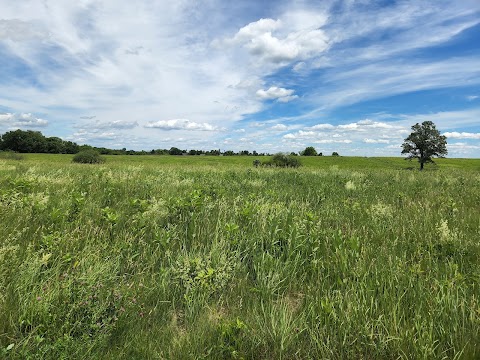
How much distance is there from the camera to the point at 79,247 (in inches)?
167

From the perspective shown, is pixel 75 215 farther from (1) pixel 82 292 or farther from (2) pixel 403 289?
(2) pixel 403 289

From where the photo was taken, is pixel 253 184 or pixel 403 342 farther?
pixel 253 184

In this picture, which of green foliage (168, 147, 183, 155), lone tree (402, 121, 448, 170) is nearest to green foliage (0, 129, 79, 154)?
green foliage (168, 147, 183, 155)

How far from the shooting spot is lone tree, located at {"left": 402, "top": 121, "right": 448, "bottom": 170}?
61.1 meters

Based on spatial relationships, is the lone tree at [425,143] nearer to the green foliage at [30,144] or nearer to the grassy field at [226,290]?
the grassy field at [226,290]

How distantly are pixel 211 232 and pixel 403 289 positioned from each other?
3.11 meters

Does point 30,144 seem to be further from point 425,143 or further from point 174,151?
point 425,143

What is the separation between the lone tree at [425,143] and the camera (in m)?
61.1

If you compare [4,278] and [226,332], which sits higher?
[4,278]

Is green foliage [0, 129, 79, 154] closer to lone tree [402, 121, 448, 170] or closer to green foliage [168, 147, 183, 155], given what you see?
green foliage [168, 147, 183, 155]

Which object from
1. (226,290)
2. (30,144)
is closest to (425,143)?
(226,290)

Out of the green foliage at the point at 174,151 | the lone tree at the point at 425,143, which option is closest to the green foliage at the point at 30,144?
the green foliage at the point at 174,151

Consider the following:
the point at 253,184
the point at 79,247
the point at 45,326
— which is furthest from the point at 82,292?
the point at 253,184

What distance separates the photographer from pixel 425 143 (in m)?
62.0
